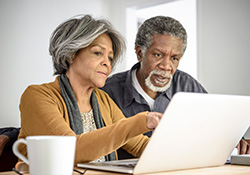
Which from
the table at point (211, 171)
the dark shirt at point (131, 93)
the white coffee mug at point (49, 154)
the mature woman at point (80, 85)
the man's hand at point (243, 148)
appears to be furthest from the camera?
the dark shirt at point (131, 93)

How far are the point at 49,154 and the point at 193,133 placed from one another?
341 millimetres

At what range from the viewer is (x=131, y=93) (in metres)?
1.90

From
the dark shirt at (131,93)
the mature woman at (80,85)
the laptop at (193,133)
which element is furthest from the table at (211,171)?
the dark shirt at (131,93)

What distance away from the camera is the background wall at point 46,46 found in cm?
317

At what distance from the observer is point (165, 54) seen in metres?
1.96

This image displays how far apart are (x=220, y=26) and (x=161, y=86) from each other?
1.66m

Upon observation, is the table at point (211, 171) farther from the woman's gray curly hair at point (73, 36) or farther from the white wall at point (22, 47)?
the white wall at point (22, 47)

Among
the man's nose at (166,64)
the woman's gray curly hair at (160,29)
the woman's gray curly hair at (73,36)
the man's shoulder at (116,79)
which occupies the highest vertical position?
the woman's gray curly hair at (160,29)

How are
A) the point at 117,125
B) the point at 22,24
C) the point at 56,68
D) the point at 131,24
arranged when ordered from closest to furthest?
the point at 117,125
the point at 56,68
the point at 22,24
the point at 131,24

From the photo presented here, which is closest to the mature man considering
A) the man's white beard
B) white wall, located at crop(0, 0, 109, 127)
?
the man's white beard

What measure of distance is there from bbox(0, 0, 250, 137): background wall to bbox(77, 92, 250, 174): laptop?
2.40 metres

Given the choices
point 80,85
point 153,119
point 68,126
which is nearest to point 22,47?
point 80,85

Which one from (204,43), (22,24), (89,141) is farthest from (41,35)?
(89,141)

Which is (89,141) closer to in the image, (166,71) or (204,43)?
(166,71)
